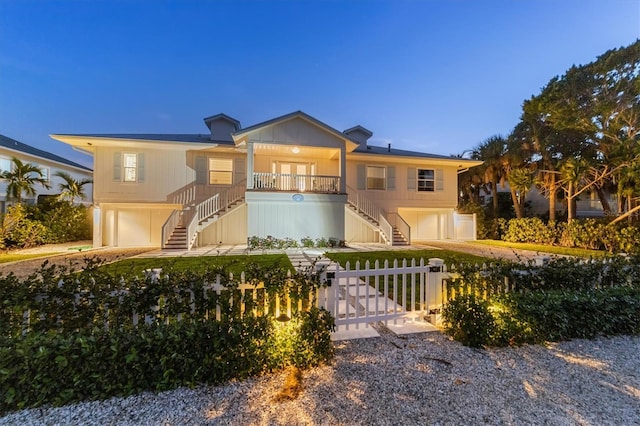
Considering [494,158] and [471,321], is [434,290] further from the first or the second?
[494,158]

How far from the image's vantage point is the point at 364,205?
603 inches

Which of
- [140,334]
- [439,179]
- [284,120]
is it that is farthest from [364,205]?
[140,334]

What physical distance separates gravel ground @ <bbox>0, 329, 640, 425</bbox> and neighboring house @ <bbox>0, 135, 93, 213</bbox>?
64.7ft

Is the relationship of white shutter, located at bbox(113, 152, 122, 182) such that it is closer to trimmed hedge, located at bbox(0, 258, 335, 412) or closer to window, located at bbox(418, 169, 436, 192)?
trimmed hedge, located at bbox(0, 258, 335, 412)

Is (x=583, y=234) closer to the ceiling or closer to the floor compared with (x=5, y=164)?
closer to the floor

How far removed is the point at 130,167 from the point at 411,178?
51.0ft

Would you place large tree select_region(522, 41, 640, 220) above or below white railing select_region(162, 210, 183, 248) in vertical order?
above

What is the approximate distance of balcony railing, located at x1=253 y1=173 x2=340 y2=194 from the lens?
514 inches

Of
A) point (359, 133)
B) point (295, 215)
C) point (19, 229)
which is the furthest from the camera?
point (359, 133)

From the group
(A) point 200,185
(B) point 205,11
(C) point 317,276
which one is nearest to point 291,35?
(B) point 205,11

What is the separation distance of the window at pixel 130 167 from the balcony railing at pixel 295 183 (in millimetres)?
6137

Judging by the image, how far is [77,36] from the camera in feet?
58.7

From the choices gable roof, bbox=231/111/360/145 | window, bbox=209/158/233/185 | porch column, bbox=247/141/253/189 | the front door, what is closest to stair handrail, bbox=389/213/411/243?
gable roof, bbox=231/111/360/145

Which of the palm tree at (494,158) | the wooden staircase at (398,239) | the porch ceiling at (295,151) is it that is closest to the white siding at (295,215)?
the porch ceiling at (295,151)
